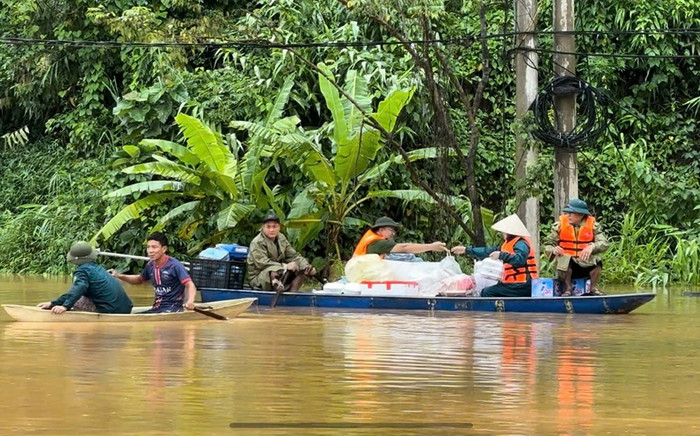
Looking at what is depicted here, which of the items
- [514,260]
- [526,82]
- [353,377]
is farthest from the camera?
[526,82]

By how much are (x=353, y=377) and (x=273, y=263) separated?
8.81 meters

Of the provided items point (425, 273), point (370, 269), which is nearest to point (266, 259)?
point (370, 269)

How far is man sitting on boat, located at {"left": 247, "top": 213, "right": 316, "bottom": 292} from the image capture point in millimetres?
18781

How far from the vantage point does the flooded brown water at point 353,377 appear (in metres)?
7.99

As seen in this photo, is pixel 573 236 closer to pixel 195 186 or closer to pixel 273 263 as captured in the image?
pixel 273 263

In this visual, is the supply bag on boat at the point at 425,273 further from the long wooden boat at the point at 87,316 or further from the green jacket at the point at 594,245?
the long wooden boat at the point at 87,316

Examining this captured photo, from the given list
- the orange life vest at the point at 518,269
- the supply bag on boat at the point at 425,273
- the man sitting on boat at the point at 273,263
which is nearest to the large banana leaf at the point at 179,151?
the man sitting on boat at the point at 273,263

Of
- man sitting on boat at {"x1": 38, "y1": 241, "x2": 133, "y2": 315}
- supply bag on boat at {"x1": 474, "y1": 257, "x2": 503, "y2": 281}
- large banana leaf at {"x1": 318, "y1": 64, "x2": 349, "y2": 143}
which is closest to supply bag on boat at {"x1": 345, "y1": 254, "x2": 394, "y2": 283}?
supply bag on boat at {"x1": 474, "y1": 257, "x2": 503, "y2": 281}

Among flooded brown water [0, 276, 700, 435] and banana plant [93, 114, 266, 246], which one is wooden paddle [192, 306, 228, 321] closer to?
flooded brown water [0, 276, 700, 435]

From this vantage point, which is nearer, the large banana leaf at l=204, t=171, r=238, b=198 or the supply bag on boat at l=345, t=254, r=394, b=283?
the supply bag on boat at l=345, t=254, r=394, b=283

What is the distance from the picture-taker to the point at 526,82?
773 inches

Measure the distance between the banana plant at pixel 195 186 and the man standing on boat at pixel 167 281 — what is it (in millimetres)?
6905

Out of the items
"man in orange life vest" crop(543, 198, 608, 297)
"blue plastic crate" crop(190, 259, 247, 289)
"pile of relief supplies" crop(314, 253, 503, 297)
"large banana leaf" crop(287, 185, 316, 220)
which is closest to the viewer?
"man in orange life vest" crop(543, 198, 608, 297)

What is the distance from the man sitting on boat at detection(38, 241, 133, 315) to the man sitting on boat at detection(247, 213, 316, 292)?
370cm
